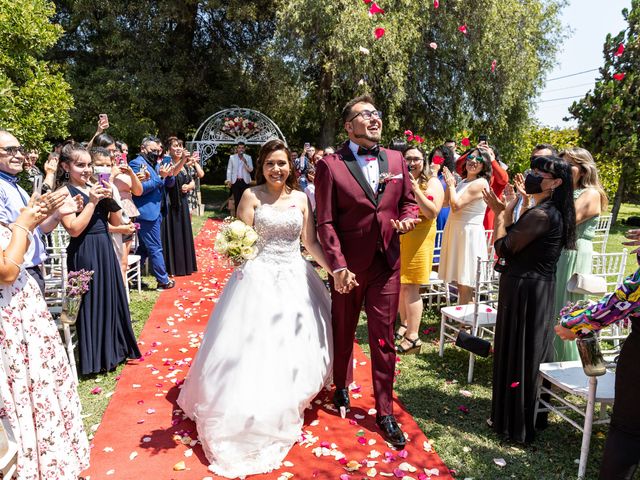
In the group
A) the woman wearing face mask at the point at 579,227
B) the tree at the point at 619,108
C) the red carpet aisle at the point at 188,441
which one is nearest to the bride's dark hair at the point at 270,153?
the red carpet aisle at the point at 188,441

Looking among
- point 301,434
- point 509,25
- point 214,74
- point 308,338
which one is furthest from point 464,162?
point 214,74

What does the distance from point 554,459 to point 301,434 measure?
1832mm

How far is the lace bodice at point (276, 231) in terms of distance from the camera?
3.87 meters

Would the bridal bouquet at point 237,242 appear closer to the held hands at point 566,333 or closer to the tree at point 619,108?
the held hands at point 566,333

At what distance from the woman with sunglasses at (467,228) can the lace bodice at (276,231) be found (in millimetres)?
2205

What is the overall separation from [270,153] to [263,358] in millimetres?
1596

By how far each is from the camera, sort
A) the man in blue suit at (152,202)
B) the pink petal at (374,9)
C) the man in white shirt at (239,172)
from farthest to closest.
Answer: the pink petal at (374,9) < the man in white shirt at (239,172) < the man in blue suit at (152,202)

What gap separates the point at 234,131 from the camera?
1731 cm

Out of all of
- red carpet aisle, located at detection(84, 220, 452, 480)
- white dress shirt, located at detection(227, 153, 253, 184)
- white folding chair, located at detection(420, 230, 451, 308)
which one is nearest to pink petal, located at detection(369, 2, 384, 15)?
white dress shirt, located at detection(227, 153, 253, 184)

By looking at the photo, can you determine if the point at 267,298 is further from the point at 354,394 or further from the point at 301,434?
the point at 354,394

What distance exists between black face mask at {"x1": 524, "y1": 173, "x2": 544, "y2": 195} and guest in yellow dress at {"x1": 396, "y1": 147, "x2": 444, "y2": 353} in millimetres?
1822

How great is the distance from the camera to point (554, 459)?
3.46 m

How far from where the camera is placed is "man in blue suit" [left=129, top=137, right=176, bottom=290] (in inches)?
284

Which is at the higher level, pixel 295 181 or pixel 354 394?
pixel 295 181
